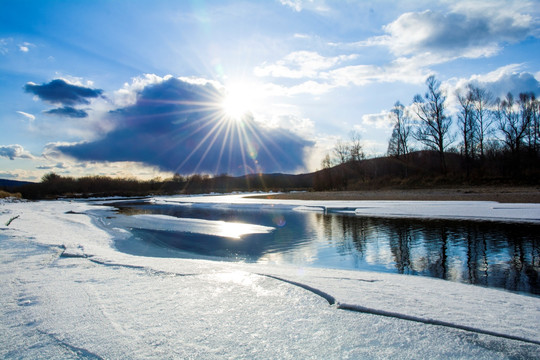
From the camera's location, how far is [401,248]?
9.63 meters

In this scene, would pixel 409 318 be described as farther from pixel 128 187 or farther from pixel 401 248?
Answer: pixel 128 187

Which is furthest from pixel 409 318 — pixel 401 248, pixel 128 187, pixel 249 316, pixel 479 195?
pixel 128 187

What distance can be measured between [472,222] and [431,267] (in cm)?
935

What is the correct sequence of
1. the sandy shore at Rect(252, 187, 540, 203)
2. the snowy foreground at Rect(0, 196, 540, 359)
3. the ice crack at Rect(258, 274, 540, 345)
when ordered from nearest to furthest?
the snowy foreground at Rect(0, 196, 540, 359) < the ice crack at Rect(258, 274, 540, 345) < the sandy shore at Rect(252, 187, 540, 203)

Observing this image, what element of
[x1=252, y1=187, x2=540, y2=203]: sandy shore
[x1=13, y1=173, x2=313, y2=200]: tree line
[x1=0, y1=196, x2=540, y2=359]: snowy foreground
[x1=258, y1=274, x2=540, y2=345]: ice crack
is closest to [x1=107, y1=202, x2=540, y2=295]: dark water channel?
[x1=0, y1=196, x2=540, y2=359]: snowy foreground

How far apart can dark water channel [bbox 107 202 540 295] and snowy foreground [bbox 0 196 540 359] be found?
1.67 m

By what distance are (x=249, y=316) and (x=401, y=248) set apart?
7559 mm

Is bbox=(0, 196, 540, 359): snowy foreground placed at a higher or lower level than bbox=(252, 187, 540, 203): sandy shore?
lower

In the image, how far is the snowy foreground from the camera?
274 cm

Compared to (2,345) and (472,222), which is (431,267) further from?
(472,222)

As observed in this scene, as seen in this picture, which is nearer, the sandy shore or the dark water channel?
the dark water channel

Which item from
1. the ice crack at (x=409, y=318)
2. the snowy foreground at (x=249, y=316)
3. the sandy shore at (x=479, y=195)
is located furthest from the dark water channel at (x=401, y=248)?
the sandy shore at (x=479, y=195)

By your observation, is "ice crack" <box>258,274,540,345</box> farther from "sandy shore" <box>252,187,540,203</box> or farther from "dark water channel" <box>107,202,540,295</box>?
"sandy shore" <box>252,187,540,203</box>

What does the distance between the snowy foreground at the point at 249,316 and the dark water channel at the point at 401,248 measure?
5.48 feet
